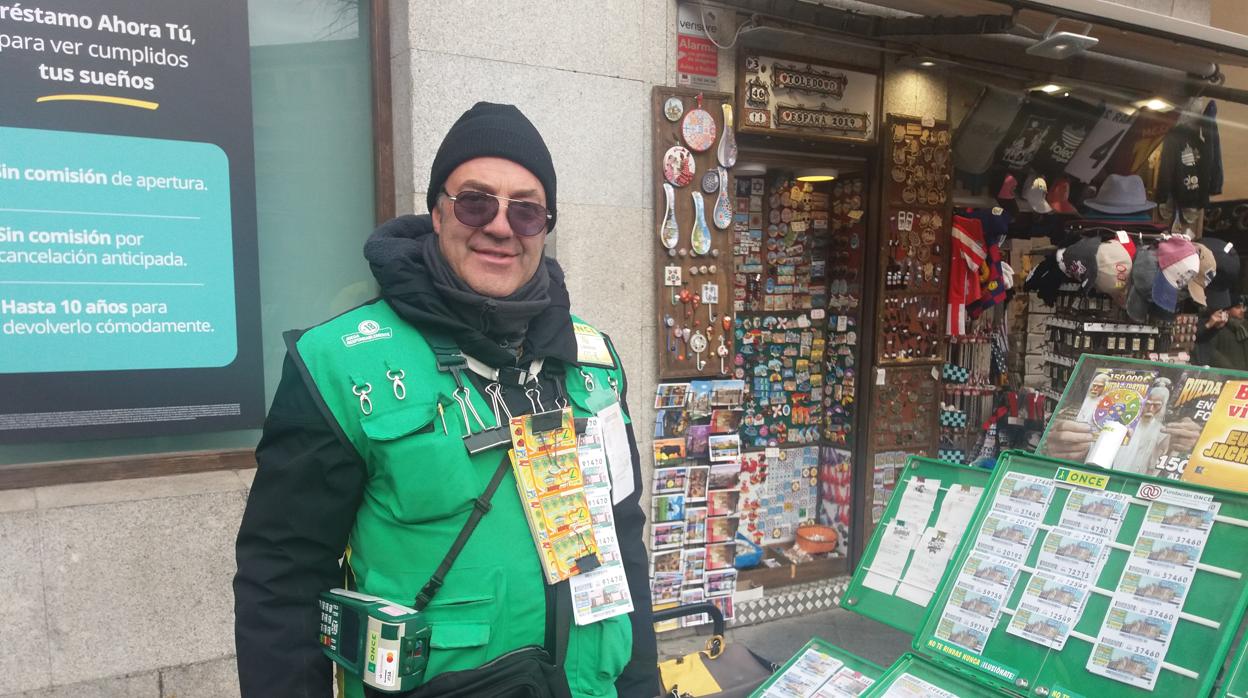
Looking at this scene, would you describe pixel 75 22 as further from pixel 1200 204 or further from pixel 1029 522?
pixel 1200 204

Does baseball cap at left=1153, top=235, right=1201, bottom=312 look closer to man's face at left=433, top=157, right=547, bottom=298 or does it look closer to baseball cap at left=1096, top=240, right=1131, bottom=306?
baseball cap at left=1096, top=240, right=1131, bottom=306

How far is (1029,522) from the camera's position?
7.32 ft

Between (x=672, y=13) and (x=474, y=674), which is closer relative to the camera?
(x=474, y=674)

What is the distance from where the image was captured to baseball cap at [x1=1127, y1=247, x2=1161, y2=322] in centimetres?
521

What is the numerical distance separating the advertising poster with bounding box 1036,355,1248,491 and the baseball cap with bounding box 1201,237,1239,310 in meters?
4.32

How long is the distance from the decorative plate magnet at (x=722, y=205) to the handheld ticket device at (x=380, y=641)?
3325 millimetres

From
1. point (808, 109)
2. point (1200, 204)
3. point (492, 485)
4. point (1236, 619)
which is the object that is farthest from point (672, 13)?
point (1200, 204)

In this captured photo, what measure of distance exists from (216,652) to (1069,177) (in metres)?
6.60

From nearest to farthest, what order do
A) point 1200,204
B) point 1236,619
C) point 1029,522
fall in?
1. point 1236,619
2. point 1029,522
3. point 1200,204

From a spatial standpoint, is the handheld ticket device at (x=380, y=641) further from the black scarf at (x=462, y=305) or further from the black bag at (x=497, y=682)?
the black scarf at (x=462, y=305)

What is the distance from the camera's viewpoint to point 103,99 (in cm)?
300

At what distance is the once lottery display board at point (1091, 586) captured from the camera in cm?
184

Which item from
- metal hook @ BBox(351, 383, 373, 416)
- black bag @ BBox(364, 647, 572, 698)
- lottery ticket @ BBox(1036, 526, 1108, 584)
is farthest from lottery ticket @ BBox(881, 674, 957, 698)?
metal hook @ BBox(351, 383, 373, 416)

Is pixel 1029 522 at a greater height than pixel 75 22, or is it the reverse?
pixel 75 22
